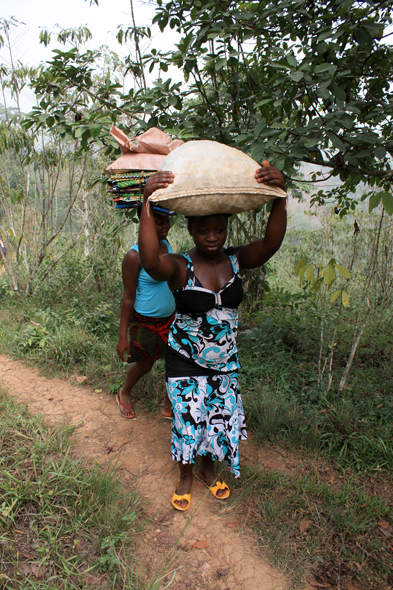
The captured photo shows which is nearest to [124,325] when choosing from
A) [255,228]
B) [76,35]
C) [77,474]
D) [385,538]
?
[77,474]

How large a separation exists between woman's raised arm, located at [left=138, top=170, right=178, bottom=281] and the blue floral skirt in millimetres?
594

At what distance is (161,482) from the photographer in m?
2.15

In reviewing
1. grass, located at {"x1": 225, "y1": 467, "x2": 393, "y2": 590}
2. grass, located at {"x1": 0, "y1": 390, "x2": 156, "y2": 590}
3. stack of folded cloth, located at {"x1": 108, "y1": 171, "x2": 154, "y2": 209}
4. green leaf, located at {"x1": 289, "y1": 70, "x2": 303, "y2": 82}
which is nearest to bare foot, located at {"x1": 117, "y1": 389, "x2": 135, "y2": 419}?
grass, located at {"x1": 0, "y1": 390, "x2": 156, "y2": 590}

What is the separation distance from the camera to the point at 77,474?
1.92 m

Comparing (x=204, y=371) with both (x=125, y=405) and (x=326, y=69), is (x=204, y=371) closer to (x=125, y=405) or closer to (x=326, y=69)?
(x=125, y=405)

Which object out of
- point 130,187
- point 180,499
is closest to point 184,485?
point 180,499

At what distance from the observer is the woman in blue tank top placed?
2.40m

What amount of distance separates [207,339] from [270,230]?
0.58 m

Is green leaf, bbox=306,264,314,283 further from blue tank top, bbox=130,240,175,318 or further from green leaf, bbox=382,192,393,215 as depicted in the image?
blue tank top, bbox=130,240,175,318

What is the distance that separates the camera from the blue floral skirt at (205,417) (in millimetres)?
1875

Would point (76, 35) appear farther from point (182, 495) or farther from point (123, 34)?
point (182, 495)

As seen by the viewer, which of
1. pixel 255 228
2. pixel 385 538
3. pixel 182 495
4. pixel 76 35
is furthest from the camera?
pixel 76 35

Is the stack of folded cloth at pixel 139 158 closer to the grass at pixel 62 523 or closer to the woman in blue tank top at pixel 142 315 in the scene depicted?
the woman in blue tank top at pixel 142 315

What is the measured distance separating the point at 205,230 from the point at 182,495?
135 centimetres
